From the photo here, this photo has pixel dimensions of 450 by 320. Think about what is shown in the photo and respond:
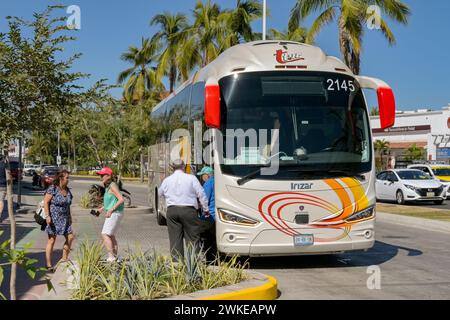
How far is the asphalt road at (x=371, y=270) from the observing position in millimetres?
8820

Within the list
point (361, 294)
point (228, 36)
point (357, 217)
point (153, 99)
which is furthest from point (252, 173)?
point (153, 99)

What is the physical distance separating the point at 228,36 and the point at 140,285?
93.1 feet

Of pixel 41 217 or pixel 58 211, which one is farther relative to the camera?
pixel 41 217

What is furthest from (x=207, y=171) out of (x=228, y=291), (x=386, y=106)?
(x=228, y=291)

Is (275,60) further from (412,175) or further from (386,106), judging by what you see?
(412,175)

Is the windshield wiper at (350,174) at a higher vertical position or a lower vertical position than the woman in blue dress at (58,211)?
higher

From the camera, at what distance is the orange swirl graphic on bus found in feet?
34.1

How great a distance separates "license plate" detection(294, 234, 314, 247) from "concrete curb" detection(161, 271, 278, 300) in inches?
76.7

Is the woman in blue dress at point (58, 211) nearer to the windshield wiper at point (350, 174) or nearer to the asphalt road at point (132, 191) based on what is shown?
the windshield wiper at point (350, 174)

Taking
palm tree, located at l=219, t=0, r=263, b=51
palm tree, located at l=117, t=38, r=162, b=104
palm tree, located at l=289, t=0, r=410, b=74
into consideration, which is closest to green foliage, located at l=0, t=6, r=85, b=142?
palm tree, located at l=289, t=0, r=410, b=74

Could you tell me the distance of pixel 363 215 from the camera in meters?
10.8

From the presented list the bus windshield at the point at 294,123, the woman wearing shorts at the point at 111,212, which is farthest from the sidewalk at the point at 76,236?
the bus windshield at the point at 294,123

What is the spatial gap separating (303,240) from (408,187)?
1795cm

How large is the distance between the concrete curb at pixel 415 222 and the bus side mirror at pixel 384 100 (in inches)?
294
